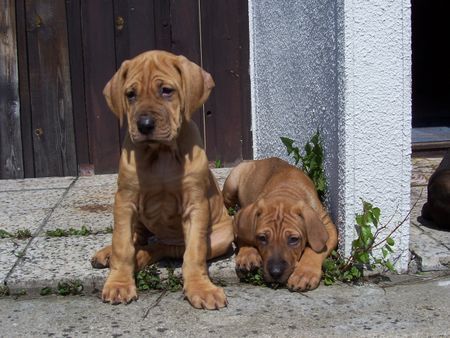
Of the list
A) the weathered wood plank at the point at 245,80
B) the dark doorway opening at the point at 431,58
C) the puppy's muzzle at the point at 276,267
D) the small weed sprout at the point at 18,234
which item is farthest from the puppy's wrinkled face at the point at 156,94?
the dark doorway opening at the point at 431,58

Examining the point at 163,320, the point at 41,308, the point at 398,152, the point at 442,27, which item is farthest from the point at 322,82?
the point at 442,27

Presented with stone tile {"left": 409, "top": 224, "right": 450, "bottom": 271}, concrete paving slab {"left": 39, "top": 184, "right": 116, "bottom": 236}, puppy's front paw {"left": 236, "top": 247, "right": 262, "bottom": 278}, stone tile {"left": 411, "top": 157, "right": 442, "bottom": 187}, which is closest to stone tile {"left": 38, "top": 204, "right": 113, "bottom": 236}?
concrete paving slab {"left": 39, "top": 184, "right": 116, "bottom": 236}

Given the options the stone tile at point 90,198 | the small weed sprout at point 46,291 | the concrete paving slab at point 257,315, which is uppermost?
the stone tile at point 90,198

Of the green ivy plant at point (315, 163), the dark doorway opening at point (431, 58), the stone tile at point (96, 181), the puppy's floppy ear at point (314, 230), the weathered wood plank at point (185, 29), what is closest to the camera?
the puppy's floppy ear at point (314, 230)

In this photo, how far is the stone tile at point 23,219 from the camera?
18.6ft

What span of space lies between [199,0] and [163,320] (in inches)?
177

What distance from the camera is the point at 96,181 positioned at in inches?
291

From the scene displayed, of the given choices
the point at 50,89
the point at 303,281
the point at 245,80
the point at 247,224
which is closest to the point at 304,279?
the point at 303,281

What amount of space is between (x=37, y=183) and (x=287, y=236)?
3.85m

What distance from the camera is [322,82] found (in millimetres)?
4980

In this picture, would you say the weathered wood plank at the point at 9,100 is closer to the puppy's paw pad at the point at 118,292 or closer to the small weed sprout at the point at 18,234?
the small weed sprout at the point at 18,234

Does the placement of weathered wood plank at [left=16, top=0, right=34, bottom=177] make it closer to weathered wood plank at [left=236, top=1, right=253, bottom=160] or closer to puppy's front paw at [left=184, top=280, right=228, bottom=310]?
weathered wood plank at [left=236, top=1, right=253, bottom=160]

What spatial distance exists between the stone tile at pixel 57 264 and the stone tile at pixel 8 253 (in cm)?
6

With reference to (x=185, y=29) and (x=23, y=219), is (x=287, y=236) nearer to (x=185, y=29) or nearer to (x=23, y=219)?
(x=23, y=219)
